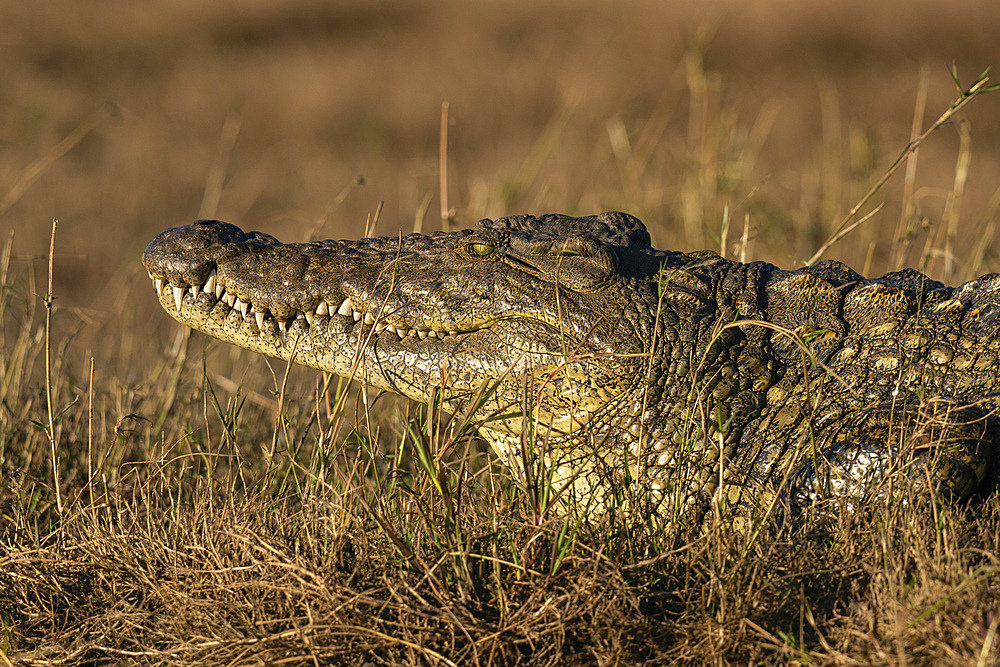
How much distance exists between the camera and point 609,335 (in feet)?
8.81

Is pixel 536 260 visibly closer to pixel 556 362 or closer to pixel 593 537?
pixel 556 362

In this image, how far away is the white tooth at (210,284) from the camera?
2.85 metres

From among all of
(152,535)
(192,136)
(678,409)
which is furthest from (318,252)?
(192,136)

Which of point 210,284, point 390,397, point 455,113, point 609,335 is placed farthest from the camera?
point 455,113

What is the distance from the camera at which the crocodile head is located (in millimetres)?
2674

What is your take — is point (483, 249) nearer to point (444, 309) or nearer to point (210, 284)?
point (444, 309)

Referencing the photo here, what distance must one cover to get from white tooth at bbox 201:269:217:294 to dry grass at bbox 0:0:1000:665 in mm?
286

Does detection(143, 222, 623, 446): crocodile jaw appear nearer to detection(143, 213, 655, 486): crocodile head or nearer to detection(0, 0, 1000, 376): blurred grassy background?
detection(143, 213, 655, 486): crocodile head

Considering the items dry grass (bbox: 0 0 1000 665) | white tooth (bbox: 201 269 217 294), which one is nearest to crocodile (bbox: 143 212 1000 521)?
white tooth (bbox: 201 269 217 294)

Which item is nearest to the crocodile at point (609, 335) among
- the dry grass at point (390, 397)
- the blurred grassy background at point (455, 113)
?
the dry grass at point (390, 397)

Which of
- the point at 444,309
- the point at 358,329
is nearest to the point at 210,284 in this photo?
the point at 358,329

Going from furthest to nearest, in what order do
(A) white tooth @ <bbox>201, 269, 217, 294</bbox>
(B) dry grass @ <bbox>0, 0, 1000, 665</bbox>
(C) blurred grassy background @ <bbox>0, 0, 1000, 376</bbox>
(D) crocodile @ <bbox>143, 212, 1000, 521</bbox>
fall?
(C) blurred grassy background @ <bbox>0, 0, 1000, 376</bbox>
(A) white tooth @ <bbox>201, 269, 217, 294</bbox>
(D) crocodile @ <bbox>143, 212, 1000, 521</bbox>
(B) dry grass @ <bbox>0, 0, 1000, 665</bbox>

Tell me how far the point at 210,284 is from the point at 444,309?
0.78 m

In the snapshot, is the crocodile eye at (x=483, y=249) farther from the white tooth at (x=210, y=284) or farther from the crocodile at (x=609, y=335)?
the white tooth at (x=210, y=284)
